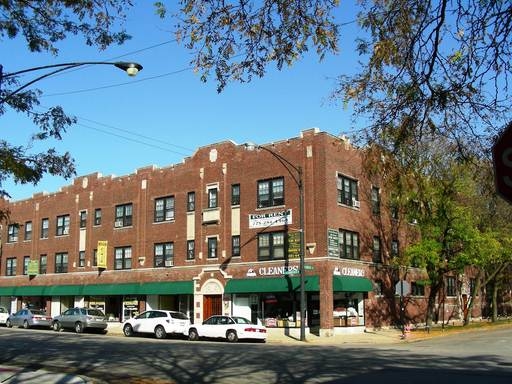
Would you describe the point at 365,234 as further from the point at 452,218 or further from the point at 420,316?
the point at 420,316

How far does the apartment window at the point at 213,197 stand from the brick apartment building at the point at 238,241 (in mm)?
94

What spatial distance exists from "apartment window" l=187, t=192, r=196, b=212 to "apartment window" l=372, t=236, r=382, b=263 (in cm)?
1207

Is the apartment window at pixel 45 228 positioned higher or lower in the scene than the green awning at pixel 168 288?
higher

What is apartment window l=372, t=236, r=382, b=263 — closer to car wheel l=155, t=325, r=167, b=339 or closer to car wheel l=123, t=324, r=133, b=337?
car wheel l=155, t=325, r=167, b=339

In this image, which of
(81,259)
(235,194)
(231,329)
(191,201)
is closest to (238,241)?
(235,194)

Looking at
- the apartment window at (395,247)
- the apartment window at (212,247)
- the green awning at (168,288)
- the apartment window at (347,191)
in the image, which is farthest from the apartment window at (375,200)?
the green awning at (168,288)

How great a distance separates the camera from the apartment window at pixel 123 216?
150 ft

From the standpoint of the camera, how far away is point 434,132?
30.7 feet

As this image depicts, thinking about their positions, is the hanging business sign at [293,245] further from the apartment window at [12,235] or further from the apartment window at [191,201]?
the apartment window at [12,235]

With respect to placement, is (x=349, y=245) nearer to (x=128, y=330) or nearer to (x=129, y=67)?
(x=128, y=330)

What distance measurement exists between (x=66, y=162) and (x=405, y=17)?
9.31m

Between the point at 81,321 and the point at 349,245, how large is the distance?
17418mm

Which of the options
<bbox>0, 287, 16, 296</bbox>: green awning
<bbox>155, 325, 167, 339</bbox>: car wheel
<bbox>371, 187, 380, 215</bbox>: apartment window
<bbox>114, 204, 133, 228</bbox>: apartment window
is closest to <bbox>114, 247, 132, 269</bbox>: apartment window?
<bbox>114, 204, 133, 228</bbox>: apartment window

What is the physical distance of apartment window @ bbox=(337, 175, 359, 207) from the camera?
37156mm
